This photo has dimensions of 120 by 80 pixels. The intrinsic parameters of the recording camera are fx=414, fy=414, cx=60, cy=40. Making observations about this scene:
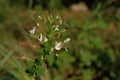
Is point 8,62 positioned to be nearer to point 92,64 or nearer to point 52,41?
point 52,41

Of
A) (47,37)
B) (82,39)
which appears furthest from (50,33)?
(82,39)

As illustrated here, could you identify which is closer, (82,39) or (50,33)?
(50,33)

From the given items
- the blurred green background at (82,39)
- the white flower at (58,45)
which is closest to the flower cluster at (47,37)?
the white flower at (58,45)

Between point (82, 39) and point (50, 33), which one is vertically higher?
point (82, 39)

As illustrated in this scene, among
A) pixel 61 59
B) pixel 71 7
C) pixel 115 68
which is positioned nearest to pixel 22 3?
pixel 71 7

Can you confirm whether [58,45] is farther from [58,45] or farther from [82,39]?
[82,39]

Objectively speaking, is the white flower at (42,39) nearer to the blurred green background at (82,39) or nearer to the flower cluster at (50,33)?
the flower cluster at (50,33)

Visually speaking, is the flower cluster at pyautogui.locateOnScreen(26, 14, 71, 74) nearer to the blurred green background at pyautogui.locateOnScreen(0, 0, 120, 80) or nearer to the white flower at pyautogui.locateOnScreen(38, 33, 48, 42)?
the white flower at pyautogui.locateOnScreen(38, 33, 48, 42)

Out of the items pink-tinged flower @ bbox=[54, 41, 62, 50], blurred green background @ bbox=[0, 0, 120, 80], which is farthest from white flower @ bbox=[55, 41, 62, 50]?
blurred green background @ bbox=[0, 0, 120, 80]

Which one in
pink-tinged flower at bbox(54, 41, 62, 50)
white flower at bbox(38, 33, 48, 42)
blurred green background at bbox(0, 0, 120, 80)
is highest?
blurred green background at bbox(0, 0, 120, 80)

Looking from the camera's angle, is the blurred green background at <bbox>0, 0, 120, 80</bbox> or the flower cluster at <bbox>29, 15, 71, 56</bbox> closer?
the flower cluster at <bbox>29, 15, 71, 56</bbox>

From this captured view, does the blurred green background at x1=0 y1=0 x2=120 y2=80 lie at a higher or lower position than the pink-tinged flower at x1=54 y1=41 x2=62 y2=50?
higher

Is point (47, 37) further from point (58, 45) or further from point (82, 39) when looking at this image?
point (82, 39)
